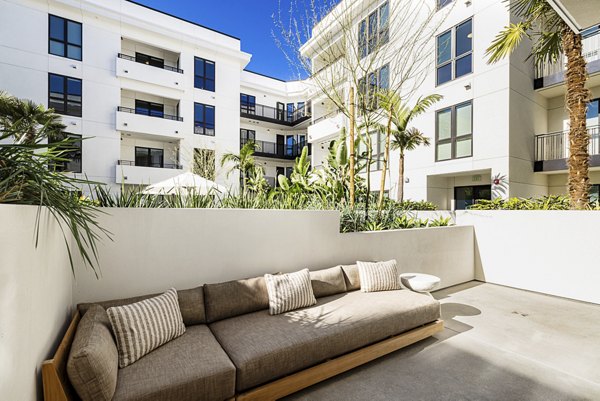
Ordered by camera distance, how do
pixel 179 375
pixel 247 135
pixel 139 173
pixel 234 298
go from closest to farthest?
1. pixel 179 375
2. pixel 234 298
3. pixel 139 173
4. pixel 247 135

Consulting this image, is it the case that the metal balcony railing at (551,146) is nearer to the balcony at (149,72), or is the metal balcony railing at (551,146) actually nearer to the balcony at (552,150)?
the balcony at (552,150)

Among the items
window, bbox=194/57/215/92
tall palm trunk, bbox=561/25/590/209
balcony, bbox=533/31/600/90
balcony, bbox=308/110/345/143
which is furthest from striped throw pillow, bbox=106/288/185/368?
window, bbox=194/57/215/92

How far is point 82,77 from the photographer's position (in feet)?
42.2

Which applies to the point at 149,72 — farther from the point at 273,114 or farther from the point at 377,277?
the point at 377,277

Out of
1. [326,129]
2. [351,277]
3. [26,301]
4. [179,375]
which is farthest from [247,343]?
[326,129]

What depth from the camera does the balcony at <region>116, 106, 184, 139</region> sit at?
44.3 ft

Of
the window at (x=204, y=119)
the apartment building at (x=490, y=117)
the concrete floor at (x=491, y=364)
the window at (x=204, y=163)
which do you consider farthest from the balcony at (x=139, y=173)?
the concrete floor at (x=491, y=364)

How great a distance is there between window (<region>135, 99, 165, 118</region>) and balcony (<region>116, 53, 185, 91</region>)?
1271 mm

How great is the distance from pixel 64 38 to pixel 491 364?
18.7 meters

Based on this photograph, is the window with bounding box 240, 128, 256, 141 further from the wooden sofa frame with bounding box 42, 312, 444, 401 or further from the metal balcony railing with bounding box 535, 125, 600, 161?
the wooden sofa frame with bounding box 42, 312, 444, 401

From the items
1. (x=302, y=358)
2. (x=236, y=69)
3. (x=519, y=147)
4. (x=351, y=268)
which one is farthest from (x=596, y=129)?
(x=236, y=69)

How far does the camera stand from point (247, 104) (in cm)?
2014

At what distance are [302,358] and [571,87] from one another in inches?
299

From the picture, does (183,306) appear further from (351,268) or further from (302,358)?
(351,268)
